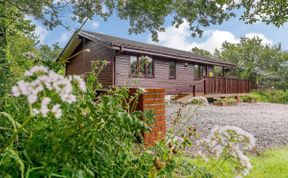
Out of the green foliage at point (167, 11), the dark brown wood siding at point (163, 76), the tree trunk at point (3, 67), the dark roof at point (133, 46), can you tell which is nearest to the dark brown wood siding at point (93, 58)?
the dark brown wood siding at point (163, 76)

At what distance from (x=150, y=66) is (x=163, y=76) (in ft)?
4.19

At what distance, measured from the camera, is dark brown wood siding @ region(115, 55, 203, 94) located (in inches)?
625

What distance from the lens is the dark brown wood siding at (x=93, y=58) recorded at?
52.9 feet

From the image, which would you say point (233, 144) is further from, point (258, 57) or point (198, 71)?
point (258, 57)

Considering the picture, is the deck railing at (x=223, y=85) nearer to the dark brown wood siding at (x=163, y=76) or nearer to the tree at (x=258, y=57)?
the dark brown wood siding at (x=163, y=76)

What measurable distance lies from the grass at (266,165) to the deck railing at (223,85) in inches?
442

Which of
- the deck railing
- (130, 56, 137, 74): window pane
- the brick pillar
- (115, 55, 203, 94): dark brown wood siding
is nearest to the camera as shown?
the brick pillar

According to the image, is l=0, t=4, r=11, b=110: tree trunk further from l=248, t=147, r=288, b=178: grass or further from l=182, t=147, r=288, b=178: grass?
l=248, t=147, r=288, b=178: grass

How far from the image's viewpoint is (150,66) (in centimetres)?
1761

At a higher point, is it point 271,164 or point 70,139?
point 70,139

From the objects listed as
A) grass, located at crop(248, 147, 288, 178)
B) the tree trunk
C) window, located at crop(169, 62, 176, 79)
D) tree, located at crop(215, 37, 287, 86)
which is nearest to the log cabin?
window, located at crop(169, 62, 176, 79)

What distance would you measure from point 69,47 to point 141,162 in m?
18.4

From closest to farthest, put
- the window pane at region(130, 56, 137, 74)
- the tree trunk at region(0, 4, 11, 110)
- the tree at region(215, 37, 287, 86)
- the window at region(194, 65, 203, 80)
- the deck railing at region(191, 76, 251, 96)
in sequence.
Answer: the tree trunk at region(0, 4, 11, 110), the window pane at region(130, 56, 137, 74), the deck railing at region(191, 76, 251, 96), the window at region(194, 65, 203, 80), the tree at region(215, 37, 287, 86)

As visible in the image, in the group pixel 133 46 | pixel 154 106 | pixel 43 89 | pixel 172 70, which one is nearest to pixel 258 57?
pixel 172 70
